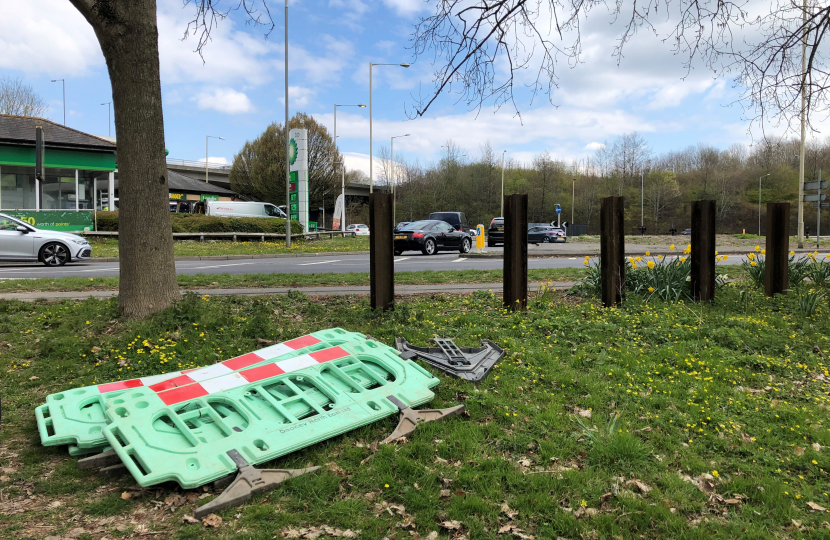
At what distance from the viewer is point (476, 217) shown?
71.5m

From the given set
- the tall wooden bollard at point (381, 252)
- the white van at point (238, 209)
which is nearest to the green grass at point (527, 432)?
the tall wooden bollard at point (381, 252)

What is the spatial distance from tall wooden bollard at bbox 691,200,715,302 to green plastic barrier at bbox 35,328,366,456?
17.0 ft

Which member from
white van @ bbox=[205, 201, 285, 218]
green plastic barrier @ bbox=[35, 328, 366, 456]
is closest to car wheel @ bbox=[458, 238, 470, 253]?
green plastic barrier @ bbox=[35, 328, 366, 456]

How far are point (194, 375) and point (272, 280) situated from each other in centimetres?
661

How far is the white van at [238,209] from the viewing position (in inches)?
1539

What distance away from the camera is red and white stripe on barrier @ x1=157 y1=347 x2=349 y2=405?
3.92 meters

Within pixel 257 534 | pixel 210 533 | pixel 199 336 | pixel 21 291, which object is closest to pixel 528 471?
pixel 257 534

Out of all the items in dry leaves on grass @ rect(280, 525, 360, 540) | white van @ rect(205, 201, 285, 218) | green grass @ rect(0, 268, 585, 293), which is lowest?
dry leaves on grass @ rect(280, 525, 360, 540)

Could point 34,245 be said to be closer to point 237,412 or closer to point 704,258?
point 237,412

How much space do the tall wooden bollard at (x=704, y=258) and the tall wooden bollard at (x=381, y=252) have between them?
4291mm

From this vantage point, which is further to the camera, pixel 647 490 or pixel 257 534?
pixel 647 490

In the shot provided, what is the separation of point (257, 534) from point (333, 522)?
394 millimetres

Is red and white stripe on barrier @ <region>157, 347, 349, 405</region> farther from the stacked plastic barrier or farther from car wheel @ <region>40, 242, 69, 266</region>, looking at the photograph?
car wheel @ <region>40, 242, 69, 266</region>

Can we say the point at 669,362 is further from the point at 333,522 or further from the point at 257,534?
the point at 257,534
